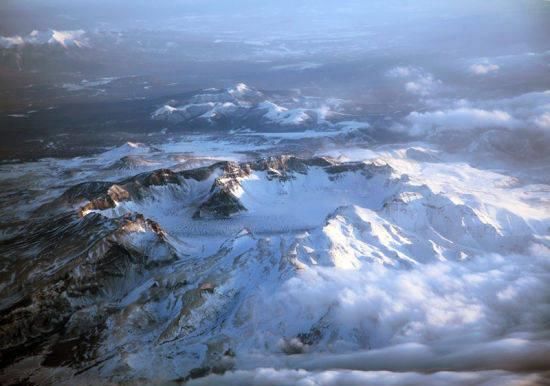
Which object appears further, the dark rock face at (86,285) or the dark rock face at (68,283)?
the dark rock face at (68,283)

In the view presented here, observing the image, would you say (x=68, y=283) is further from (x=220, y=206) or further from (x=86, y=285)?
(x=220, y=206)

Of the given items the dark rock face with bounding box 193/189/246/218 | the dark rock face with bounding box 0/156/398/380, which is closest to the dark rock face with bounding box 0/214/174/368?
the dark rock face with bounding box 0/156/398/380

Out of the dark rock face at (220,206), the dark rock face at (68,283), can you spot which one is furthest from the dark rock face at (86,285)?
the dark rock face at (220,206)

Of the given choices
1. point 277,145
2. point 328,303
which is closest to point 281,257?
point 328,303

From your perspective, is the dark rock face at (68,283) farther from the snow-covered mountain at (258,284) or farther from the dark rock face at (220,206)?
the dark rock face at (220,206)

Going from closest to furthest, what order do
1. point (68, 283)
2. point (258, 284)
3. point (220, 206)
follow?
1. point (68, 283)
2. point (258, 284)
3. point (220, 206)

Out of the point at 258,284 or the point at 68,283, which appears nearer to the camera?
the point at 68,283

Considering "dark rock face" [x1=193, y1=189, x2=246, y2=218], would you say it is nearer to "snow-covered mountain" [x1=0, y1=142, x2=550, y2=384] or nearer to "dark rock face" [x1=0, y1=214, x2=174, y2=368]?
"snow-covered mountain" [x1=0, y1=142, x2=550, y2=384]

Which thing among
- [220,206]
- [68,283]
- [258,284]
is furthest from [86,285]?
[220,206]

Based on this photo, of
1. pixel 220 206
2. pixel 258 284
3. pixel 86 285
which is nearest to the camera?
pixel 86 285

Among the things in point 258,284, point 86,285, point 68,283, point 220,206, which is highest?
point 220,206

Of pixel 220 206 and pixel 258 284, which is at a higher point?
pixel 220 206

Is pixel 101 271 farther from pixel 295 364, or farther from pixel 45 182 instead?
pixel 45 182
